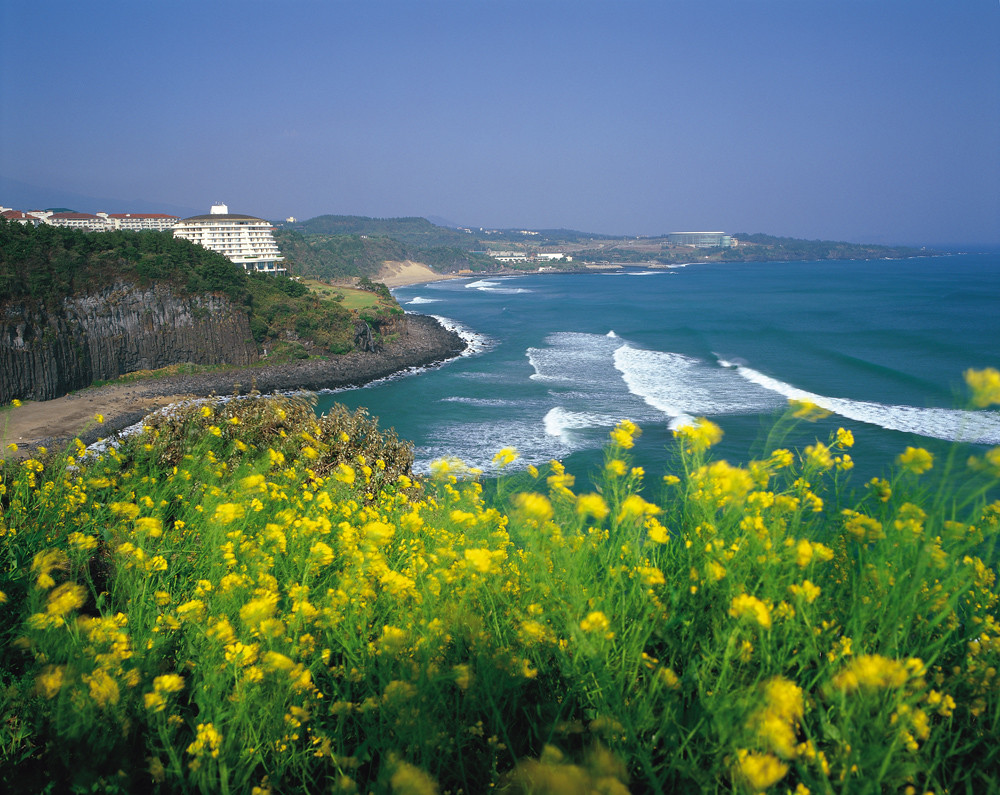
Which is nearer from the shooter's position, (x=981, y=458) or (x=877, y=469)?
(x=981, y=458)

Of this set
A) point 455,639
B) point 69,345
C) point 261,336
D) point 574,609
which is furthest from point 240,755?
point 261,336

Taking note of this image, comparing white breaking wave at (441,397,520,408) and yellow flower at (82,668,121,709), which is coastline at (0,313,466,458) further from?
yellow flower at (82,668,121,709)

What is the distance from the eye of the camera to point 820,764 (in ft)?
6.21

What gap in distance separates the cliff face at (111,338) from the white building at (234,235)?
101 feet

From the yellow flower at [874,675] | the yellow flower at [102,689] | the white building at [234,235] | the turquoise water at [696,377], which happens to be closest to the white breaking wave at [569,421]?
the turquoise water at [696,377]

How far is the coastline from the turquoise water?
10.5 feet

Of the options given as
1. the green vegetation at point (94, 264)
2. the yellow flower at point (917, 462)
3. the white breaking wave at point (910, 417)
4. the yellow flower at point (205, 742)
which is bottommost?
the white breaking wave at point (910, 417)

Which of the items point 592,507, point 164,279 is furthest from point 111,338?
point 592,507

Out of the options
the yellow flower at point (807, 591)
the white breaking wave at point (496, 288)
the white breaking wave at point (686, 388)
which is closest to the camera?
the yellow flower at point (807, 591)

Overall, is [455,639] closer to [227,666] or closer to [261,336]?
[227,666]

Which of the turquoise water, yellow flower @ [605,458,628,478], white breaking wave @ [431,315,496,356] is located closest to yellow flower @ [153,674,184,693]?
yellow flower @ [605,458,628,478]

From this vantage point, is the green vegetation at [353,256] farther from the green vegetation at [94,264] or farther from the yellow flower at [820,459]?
the yellow flower at [820,459]

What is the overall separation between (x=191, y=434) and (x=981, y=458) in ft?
26.3

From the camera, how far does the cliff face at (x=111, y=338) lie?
3244 centimetres
